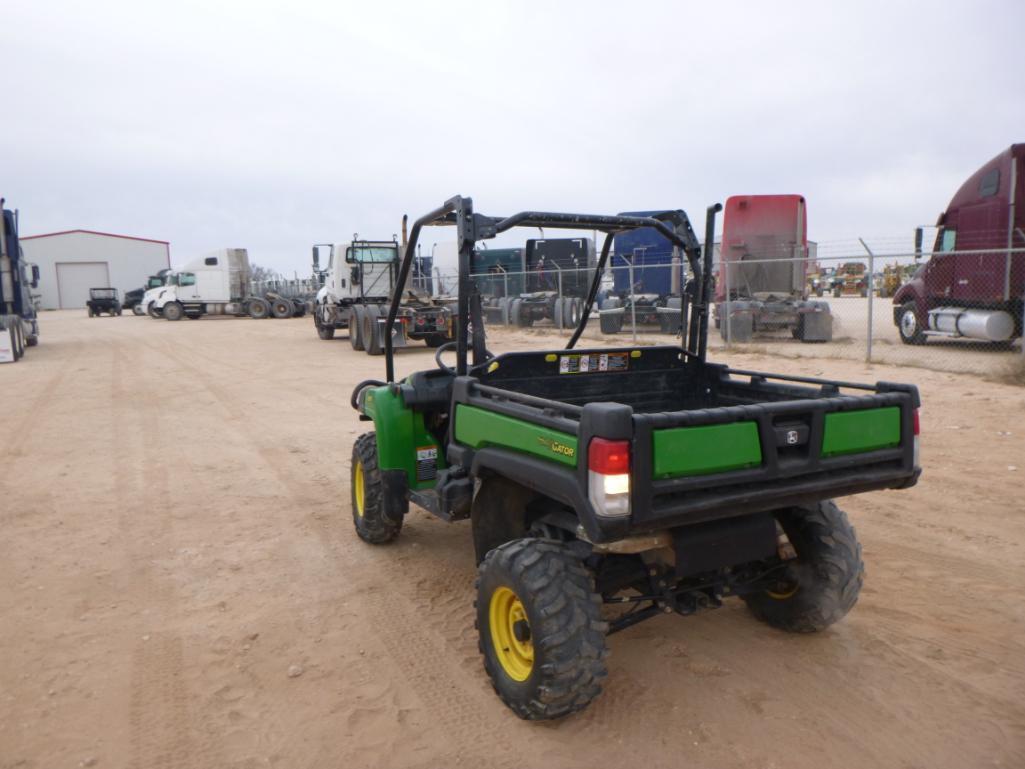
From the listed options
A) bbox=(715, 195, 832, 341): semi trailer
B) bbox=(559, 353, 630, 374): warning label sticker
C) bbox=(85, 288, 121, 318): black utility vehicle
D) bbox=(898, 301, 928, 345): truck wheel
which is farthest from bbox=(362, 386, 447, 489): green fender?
bbox=(85, 288, 121, 318): black utility vehicle

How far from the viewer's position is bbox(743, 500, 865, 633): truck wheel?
11.6ft

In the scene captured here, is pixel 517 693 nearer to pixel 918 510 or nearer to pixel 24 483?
pixel 918 510

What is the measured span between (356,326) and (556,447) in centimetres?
1644

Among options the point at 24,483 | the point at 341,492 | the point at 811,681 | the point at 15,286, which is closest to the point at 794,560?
the point at 811,681

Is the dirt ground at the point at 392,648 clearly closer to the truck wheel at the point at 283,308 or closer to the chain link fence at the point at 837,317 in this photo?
the chain link fence at the point at 837,317

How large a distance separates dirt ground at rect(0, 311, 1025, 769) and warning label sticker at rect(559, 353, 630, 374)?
1.37m

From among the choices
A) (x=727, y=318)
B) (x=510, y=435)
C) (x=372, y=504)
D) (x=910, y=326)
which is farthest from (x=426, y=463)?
(x=910, y=326)

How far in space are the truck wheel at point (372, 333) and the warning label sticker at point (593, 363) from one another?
44.4 feet

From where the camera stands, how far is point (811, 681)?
3291mm

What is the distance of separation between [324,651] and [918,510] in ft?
13.7

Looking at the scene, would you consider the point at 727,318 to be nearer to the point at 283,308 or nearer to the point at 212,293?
the point at 283,308

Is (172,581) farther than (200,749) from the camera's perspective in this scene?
Yes

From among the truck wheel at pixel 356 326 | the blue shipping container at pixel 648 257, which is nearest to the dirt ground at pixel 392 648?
the truck wheel at pixel 356 326

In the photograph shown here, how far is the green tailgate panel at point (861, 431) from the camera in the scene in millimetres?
3059
